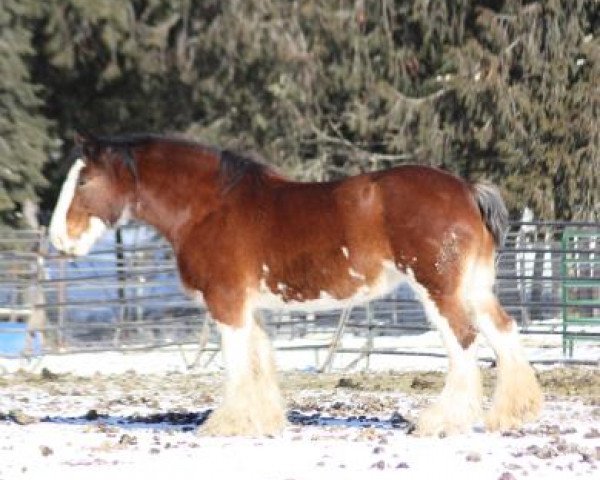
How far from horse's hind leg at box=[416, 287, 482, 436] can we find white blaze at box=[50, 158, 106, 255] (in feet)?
7.47

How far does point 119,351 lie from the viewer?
659 inches

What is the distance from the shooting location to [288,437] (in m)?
8.22

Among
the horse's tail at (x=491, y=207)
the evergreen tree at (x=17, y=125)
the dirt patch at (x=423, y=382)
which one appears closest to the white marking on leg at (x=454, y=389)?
the horse's tail at (x=491, y=207)

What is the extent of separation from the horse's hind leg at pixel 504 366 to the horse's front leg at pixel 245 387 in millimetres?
1377

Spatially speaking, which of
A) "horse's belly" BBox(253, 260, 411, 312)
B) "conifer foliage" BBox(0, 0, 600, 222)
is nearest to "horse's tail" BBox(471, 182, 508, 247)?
"horse's belly" BBox(253, 260, 411, 312)

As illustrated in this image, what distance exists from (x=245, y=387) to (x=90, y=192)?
1709 mm

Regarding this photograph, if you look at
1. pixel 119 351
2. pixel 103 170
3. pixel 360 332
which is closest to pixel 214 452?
pixel 103 170

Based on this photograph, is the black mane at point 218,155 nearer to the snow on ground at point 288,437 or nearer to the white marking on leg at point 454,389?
the white marking on leg at point 454,389

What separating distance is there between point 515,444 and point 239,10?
62.3ft

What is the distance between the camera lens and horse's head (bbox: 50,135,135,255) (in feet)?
29.1

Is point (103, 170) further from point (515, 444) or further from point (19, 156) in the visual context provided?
point (19, 156)

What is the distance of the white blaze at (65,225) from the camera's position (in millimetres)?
8883

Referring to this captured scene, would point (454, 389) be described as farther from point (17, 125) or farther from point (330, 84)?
point (330, 84)

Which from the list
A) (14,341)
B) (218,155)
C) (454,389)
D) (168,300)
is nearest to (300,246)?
(218,155)
